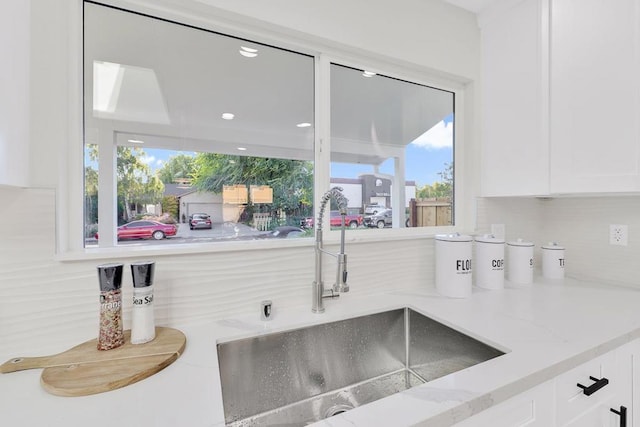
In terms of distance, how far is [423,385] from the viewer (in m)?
0.66

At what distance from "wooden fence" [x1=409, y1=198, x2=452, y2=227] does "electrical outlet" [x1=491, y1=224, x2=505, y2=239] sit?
259 millimetres

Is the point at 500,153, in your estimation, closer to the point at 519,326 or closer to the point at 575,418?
the point at 519,326

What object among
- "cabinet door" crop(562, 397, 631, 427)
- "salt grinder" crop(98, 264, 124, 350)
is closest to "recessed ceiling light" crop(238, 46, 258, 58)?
"salt grinder" crop(98, 264, 124, 350)

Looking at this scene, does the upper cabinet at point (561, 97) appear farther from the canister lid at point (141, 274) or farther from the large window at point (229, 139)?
the canister lid at point (141, 274)

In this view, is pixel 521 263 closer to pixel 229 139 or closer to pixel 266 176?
pixel 266 176

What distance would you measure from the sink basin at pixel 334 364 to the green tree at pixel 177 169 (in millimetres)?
637

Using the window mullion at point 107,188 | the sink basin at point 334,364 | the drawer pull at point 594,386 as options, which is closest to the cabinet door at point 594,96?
the drawer pull at point 594,386

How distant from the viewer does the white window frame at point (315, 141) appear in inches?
35.8

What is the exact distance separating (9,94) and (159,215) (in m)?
0.50

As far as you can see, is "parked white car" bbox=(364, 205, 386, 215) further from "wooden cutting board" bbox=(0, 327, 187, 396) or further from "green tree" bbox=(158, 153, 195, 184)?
"wooden cutting board" bbox=(0, 327, 187, 396)

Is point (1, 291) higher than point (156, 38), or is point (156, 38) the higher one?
point (156, 38)

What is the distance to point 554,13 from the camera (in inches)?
50.8

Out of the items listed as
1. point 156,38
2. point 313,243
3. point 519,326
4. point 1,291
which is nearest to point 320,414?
point 313,243

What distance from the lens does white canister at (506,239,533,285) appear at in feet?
4.83
